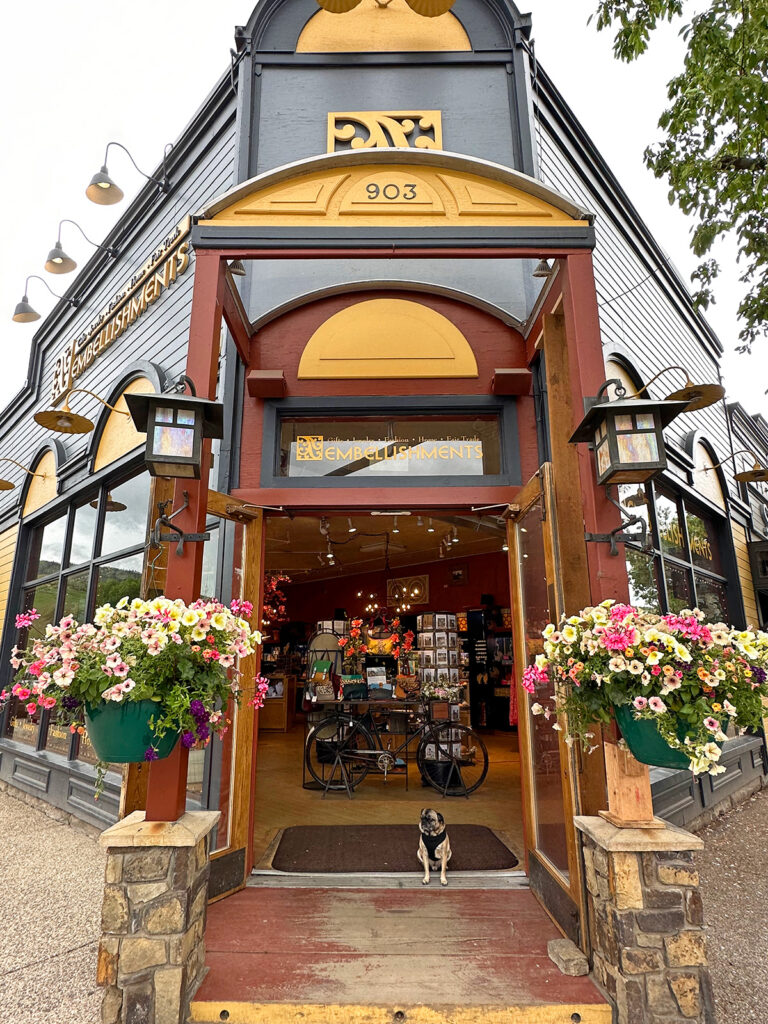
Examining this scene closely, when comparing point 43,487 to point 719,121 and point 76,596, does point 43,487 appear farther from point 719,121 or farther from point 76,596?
point 719,121

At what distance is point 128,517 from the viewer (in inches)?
229

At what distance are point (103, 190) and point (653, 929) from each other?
25.3ft

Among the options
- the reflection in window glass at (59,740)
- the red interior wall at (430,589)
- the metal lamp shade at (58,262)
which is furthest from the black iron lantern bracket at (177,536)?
the red interior wall at (430,589)

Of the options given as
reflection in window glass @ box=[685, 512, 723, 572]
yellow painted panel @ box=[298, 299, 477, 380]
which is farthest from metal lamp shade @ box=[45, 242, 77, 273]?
reflection in window glass @ box=[685, 512, 723, 572]

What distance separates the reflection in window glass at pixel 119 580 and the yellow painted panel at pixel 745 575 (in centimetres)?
765

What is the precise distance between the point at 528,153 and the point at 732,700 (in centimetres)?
482

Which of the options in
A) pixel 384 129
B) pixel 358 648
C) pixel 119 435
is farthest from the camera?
pixel 358 648

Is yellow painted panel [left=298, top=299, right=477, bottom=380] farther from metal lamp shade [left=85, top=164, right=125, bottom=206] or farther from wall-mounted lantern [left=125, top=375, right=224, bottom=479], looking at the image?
metal lamp shade [left=85, top=164, right=125, bottom=206]

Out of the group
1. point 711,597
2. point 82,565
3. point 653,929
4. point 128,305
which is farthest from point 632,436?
point 82,565

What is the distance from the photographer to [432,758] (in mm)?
6980

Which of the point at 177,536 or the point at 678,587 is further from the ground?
the point at 678,587

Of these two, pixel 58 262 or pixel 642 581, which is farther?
pixel 58 262

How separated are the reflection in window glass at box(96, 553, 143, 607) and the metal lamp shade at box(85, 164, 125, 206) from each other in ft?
12.9

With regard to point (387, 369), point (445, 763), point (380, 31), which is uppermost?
point (380, 31)
